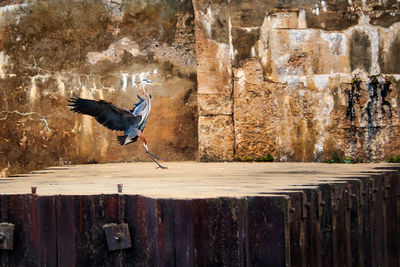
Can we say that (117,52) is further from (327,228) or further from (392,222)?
(327,228)

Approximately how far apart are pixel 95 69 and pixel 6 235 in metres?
4.05

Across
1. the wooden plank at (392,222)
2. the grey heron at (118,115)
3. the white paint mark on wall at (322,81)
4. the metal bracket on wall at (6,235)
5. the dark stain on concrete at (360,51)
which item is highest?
the dark stain on concrete at (360,51)

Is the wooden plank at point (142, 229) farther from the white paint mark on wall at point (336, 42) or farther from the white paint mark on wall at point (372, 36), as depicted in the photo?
the white paint mark on wall at point (372, 36)

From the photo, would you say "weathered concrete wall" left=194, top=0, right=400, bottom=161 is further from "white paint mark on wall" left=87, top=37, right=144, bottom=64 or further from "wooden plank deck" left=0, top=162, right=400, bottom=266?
"wooden plank deck" left=0, top=162, right=400, bottom=266

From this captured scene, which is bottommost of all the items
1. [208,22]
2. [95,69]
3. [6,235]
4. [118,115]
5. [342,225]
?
[342,225]

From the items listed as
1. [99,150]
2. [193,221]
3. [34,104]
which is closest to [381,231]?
[193,221]

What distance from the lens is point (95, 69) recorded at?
288 inches

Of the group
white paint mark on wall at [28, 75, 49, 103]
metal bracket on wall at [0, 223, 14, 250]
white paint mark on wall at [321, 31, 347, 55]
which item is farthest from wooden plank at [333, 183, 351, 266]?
white paint mark on wall at [28, 75, 49, 103]

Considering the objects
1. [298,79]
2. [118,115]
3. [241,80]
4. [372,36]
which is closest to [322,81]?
[298,79]

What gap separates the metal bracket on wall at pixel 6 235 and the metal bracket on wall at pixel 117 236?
0.55 metres

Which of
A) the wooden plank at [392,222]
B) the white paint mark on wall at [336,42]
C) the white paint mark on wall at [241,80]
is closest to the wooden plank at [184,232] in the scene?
the wooden plank at [392,222]

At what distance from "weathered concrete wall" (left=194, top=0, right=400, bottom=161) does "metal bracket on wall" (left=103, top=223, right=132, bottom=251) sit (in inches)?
144

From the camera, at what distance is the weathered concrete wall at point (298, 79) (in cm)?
671

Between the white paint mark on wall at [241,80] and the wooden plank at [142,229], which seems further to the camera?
the white paint mark on wall at [241,80]
